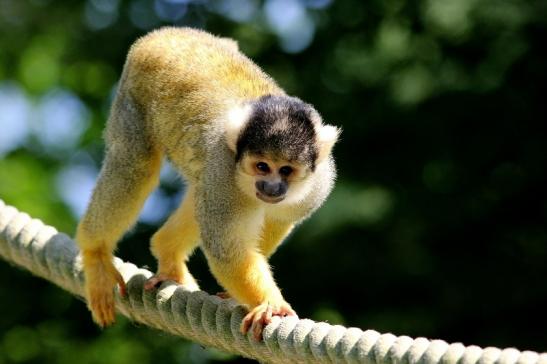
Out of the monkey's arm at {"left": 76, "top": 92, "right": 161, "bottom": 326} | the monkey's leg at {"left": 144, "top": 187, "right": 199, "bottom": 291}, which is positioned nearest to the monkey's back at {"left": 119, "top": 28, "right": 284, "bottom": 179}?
the monkey's arm at {"left": 76, "top": 92, "right": 161, "bottom": 326}

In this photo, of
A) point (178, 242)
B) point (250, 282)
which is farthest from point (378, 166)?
point (250, 282)

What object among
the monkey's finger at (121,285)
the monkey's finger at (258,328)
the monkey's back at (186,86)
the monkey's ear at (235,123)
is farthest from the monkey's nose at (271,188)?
the monkey's finger at (121,285)

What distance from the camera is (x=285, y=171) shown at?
551 cm

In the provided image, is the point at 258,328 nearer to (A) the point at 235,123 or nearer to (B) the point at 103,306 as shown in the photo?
(A) the point at 235,123

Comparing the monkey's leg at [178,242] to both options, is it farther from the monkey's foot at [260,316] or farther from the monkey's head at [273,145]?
the monkey's foot at [260,316]

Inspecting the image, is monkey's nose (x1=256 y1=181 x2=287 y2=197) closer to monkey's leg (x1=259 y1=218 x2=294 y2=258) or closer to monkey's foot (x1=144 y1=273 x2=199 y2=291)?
monkey's leg (x1=259 y1=218 x2=294 y2=258)

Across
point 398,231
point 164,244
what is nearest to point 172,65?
point 164,244

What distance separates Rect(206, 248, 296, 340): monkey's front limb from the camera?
4992 millimetres

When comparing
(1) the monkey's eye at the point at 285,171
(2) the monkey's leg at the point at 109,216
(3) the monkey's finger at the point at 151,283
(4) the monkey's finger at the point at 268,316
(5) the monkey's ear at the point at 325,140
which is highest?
(5) the monkey's ear at the point at 325,140

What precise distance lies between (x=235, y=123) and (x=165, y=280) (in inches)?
35.6

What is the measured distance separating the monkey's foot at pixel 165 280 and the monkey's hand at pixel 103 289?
0.18m

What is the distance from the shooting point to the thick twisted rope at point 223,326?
3959mm

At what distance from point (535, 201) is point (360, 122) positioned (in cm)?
184

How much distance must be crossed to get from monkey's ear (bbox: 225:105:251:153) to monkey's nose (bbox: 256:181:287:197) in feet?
0.82
